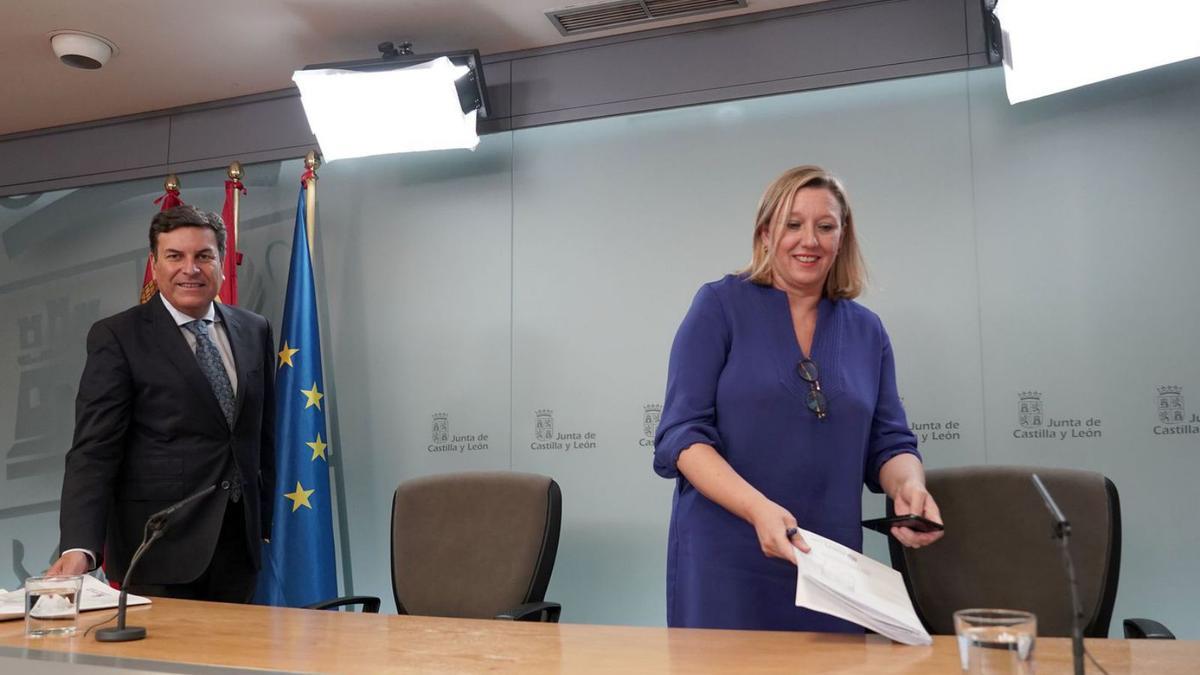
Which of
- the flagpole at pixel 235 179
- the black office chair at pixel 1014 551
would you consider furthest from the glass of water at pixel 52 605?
the flagpole at pixel 235 179

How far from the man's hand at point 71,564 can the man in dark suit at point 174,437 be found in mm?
86

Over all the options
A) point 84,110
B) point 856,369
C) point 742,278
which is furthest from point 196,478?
point 84,110

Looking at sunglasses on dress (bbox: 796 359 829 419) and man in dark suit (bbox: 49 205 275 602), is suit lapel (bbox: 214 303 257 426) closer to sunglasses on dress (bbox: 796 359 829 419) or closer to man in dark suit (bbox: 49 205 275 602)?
man in dark suit (bbox: 49 205 275 602)

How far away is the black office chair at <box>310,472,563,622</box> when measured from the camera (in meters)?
3.13

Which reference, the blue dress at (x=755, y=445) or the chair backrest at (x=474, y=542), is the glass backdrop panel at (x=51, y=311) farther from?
the blue dress at (x=755, y=445)

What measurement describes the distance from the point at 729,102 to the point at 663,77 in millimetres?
275

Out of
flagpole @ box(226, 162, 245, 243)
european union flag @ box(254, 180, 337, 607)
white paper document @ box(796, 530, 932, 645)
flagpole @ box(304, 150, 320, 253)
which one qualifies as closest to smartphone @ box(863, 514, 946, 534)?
white paper document @ box(796, 530, 932, 645)

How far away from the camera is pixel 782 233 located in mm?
2244

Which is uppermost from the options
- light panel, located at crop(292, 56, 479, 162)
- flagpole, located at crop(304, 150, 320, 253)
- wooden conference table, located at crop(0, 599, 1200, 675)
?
light panel, located at crop(292, 56, 479, 162)

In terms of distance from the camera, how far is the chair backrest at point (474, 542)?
10.3 ft

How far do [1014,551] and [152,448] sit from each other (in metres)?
2.40

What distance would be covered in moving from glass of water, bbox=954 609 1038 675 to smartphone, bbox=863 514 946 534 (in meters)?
0.58

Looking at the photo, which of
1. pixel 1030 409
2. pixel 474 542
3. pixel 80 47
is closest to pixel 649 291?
pixel 474 542

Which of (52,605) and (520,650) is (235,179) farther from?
(520,650)
